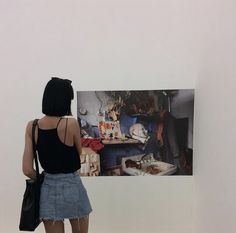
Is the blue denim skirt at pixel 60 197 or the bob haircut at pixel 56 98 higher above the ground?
the bob haircut at pixel 56 98

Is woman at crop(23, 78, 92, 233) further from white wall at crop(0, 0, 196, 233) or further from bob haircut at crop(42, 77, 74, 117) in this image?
white wall at crop(0, 0, 196, 233)

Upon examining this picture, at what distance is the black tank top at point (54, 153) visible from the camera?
2195 mm

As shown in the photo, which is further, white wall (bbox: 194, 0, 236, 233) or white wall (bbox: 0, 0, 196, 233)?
white wall (bbox: 0, 0, 196, 233)

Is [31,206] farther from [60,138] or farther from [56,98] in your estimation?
[56,98]

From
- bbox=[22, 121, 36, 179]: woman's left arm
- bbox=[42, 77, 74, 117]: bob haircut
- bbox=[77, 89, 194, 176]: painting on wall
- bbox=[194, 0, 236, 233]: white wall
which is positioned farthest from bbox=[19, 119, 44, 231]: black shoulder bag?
bbox=[194, 0, 236, 233]: white wall

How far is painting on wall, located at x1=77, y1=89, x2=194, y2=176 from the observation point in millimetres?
3184

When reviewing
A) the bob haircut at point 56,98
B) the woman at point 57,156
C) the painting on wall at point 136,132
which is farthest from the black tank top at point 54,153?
the painting on wall at point 136,132

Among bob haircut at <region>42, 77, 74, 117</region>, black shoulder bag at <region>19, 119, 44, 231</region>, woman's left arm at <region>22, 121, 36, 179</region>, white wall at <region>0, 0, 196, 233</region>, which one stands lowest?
black shoulder bag at <region>19, 119, 44, 231</region>

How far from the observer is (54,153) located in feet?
7.26

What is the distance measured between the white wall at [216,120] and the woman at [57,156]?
3.04 ft

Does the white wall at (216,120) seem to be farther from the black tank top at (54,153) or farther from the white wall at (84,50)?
the black tank top at (54,153)

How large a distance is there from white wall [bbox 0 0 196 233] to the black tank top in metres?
1.03

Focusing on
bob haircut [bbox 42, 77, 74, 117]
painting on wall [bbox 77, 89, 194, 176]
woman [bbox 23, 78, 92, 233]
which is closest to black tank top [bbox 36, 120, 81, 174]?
woman [bbox 23, 78, 92, 233]

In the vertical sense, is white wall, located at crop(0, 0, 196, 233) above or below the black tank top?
above
